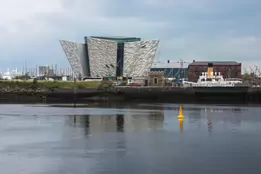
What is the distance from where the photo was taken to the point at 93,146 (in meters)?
30.2

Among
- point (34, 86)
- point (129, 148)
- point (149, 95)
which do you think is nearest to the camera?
point (129, 148)

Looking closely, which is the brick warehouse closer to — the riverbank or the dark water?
the riverbank

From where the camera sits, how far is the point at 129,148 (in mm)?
29484

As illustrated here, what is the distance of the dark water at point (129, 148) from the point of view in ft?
76.1

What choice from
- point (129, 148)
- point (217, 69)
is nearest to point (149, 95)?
point (217, 69)

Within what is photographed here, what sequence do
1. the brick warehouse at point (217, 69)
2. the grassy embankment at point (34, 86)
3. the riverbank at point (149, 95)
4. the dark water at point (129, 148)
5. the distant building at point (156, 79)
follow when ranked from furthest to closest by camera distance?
the brick warehouse at point (217, 69), the distant building at point (156, 79), the grassy embankment at point (34, 86), the riverbank at point (149, 95), the dark water at point (129, 148)

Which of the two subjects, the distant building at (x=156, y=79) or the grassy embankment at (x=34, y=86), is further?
the distant building at (x=156, y=79)

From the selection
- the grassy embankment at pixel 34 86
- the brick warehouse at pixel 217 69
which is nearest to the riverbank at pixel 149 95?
the grassy embankment at pixel 34 86

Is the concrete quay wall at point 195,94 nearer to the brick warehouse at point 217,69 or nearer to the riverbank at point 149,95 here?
the riverbank at point 149,95

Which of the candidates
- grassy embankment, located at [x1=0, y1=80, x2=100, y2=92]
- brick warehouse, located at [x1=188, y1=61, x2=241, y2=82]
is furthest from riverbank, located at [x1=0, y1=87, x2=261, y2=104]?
brick warehouse, located at [x1=188, y1=61, x2=241, y2=82]

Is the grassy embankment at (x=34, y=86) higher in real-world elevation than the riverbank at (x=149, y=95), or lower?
higher

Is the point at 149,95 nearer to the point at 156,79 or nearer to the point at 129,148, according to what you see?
the point at 156,79

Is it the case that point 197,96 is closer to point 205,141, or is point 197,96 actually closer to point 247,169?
point 205,141

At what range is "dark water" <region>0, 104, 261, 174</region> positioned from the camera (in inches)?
913
